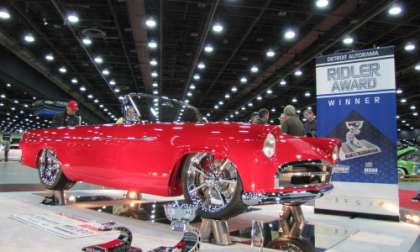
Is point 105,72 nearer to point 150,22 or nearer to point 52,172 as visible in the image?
point 150,22

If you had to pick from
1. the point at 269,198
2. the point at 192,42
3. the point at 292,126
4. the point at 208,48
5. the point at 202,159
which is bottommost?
the point at 269,198

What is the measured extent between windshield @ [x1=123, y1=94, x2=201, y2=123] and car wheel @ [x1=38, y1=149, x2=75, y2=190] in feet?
4.89

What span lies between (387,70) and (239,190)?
3.38 meters

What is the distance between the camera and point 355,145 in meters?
5.43

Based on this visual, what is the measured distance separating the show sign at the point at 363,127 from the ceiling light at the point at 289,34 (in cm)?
581

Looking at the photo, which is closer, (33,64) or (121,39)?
(121,39)

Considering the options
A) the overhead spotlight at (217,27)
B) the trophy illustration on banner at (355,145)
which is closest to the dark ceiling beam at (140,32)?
the overhead spotlight at (217,27)

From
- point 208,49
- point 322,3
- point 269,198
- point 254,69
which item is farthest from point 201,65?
point 269,198

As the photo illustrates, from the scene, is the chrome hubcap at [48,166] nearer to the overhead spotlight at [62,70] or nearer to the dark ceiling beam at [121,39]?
the dark ceiling beam at [121,39]

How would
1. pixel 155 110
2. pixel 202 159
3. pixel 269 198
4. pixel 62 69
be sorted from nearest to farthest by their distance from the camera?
pixel 269 198, pixel 202 159, pixel 155 110, pixel 62 69

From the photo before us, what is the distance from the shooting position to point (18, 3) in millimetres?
10172

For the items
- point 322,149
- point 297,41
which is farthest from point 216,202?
point 297,41

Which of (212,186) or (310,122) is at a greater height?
(310,122)

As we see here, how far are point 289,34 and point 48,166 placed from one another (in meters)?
8.20
